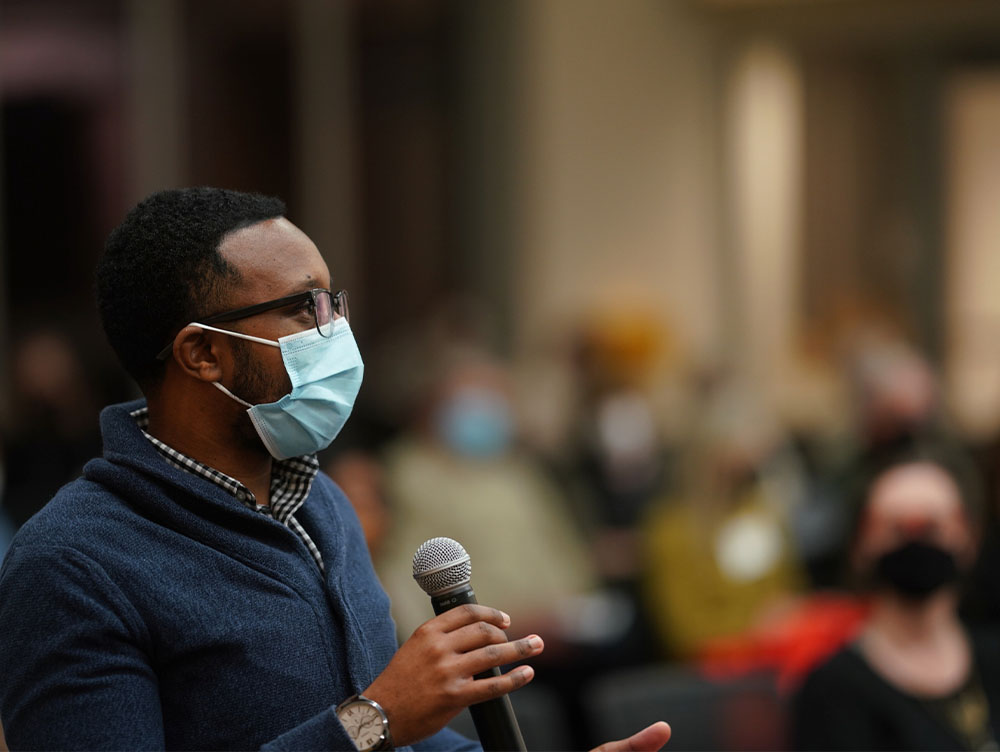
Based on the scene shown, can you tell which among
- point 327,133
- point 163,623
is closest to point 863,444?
point 327,133

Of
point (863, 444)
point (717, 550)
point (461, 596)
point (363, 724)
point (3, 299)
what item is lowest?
point (717, 550)

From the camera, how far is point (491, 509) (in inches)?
235

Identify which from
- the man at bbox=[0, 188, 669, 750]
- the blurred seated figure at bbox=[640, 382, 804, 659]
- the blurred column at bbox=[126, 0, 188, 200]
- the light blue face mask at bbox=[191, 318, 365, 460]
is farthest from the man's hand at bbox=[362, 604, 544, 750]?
the blurred column at bbox=[126, 0, 188, 200]

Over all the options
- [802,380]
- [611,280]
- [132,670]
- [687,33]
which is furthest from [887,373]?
[132,670]

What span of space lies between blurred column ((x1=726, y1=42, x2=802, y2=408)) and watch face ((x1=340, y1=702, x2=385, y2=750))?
837cm

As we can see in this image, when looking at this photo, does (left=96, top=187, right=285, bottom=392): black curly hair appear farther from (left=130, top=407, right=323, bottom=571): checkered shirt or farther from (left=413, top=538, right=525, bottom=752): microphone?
(left=413, top=538, right=525, bottom=752): microphone

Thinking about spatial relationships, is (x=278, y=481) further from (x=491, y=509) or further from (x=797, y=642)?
(x=491, y=509)

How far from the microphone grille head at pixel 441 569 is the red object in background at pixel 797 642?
2.16m

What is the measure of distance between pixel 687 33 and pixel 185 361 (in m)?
8.65

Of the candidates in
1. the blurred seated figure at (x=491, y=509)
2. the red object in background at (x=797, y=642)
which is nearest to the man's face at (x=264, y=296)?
the red object in background at (x=797, y=642)

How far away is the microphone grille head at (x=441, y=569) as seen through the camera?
1902 millimetres

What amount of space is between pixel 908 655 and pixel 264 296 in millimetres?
2388

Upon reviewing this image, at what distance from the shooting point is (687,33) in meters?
10.1

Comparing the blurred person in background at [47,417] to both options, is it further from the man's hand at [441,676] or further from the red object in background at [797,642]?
the man's hand at [441,676]
